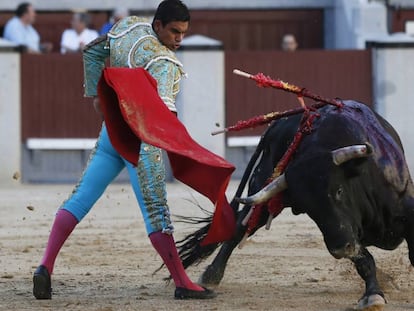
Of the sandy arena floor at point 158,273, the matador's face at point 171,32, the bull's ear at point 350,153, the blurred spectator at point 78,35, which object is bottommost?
the sandy arena floor at point 158,273

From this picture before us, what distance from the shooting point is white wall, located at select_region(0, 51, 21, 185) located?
10852mm

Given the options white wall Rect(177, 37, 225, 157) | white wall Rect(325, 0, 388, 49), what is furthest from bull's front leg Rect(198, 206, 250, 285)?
white wall Rect(325, 0, 388, 49)

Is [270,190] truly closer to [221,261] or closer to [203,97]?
[221,261]

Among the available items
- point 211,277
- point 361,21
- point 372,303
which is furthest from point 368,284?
point 361,21

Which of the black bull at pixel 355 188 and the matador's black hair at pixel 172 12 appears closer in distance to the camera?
the black bull at pixel 355 188

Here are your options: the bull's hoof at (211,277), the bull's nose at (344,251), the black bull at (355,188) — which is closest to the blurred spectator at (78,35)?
the bull's hoof at (211,277)

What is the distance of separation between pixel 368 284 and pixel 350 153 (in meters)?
0.48

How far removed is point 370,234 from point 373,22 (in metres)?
8.11

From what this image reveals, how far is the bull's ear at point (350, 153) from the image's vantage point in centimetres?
435

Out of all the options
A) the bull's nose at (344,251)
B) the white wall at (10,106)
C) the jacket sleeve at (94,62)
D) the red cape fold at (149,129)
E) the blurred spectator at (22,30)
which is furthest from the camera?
the blurred spectator at (22,30)

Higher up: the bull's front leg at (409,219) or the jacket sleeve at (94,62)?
the jacket sleeve at (94,62)

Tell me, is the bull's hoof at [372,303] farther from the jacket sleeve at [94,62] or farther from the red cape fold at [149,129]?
the jacket sleeve at [94,62]

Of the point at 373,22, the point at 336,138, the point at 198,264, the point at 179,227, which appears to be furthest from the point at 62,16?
the point at 336,138

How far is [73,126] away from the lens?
11.0 meters
